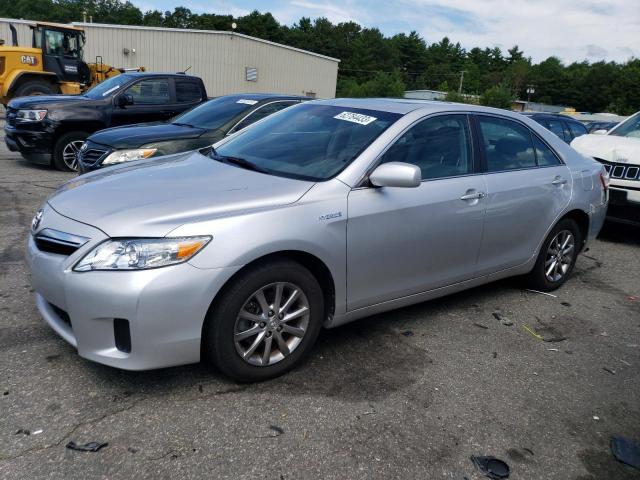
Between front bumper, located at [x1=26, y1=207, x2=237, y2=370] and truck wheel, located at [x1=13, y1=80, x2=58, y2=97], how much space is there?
1508 centimetres

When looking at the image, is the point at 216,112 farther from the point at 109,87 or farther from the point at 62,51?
the point at 62,51

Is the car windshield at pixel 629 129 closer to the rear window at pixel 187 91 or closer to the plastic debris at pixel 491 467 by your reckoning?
the plastic debris at pixel 491 467

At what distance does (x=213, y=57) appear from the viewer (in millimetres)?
37875

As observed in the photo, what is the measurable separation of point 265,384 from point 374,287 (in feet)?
2.98

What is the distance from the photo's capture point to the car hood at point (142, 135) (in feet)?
22.7

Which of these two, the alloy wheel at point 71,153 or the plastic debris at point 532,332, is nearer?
the plastic debris at point 532,332

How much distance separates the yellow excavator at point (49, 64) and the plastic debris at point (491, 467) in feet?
54.8

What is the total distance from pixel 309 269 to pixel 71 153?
777cm

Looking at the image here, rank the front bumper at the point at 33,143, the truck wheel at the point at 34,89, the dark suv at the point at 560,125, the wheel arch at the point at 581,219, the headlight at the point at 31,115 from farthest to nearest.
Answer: the truck wheel at the point at 34,89
the dark suv at the point at 560,125
the front bumper at the point at 33,143
the headlight at the point at 31,115
the wheel arch at the point at 581,219

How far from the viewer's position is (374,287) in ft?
11.9

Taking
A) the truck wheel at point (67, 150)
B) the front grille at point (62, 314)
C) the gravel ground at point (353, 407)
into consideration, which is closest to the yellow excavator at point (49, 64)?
the truck wheel at point (67, 150)

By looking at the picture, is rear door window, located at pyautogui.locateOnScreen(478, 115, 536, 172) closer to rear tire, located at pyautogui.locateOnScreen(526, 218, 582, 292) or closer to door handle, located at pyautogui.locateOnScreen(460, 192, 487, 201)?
door handle, located at pyautogui.locateOnScreen(460, 192, 487, 201)

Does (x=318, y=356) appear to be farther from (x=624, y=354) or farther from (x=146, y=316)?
(x=624, y=354)

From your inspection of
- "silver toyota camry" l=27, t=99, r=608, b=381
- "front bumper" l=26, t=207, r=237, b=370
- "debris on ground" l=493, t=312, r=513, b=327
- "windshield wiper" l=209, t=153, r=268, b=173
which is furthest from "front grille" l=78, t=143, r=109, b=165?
"debris on ground" l=493, t=312, r=513, b=327
